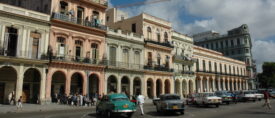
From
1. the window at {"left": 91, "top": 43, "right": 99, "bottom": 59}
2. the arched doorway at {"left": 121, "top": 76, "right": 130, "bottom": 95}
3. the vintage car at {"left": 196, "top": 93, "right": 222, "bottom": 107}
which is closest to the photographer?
the vintage car at {"left": 196, "top": 93, "right": 222, "bottom": 107}

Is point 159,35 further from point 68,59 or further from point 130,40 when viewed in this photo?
point 68,59

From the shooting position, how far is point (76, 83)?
31469mm

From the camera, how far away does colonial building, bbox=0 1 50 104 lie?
24.4 m

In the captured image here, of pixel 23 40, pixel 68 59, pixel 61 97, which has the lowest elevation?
pixel 61 97

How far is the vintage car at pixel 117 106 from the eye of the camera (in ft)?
47.4

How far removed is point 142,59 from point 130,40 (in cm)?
403

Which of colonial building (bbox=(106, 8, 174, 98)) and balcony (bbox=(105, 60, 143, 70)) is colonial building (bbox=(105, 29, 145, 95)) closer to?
balcony (bbox=(105, 60, 143, 70))

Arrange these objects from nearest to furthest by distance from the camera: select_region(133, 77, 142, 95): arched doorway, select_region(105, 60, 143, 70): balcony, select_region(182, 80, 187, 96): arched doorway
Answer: select_region(105, 60, 143, 70): balcony, select_region(133, 77, 142, 95): arched doorway, select_region(182, 80, 187, 96): arched doorway

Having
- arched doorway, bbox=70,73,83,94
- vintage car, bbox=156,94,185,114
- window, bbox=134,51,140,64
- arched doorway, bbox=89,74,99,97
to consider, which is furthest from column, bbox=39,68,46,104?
window, bbox=134,51,140,64

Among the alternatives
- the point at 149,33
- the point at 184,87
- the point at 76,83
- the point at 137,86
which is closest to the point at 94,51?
the point at 76,83

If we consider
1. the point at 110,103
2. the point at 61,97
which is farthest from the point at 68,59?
the point at 110,103

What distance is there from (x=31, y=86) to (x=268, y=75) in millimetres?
78605

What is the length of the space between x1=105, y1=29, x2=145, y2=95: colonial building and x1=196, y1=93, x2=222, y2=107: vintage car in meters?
11.5

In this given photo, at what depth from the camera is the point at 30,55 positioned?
2577 centimetres
